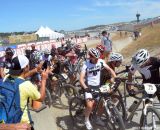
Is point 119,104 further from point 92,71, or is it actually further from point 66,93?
point 66,93

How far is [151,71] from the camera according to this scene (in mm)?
8008

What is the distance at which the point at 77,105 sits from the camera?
9.09 metres

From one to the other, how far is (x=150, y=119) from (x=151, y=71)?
1347 millimetres

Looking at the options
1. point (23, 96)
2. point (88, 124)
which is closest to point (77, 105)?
point (88, 124)

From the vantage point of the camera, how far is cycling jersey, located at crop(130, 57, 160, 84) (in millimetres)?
7963

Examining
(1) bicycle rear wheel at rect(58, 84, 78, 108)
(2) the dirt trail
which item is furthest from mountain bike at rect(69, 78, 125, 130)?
(1) bicycle rear wheel at rect(58, 84, 78, 108)

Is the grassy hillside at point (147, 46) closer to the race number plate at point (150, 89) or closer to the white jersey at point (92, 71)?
the white jersey at point (92, 71)

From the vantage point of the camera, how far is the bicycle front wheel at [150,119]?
6.77 metres

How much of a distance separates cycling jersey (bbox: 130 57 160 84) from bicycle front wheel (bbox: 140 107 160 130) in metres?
1.17

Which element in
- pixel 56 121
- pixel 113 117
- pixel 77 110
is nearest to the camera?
pixel 113 117

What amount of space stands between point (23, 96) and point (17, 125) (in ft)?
1.58

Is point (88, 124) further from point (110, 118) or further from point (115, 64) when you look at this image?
point (115, 64)

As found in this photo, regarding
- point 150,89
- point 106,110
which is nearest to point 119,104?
point 106,110

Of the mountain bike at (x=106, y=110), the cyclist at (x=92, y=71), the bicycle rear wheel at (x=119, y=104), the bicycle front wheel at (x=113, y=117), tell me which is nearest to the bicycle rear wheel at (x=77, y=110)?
the mountain bike at (x=106, y=110)
